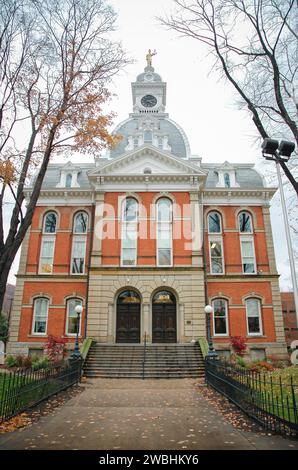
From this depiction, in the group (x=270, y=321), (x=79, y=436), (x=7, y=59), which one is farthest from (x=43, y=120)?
(x=270, y=321)

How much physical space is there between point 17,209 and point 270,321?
61.5ft

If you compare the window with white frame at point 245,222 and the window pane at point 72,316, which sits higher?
the window with white frame at point 245,222

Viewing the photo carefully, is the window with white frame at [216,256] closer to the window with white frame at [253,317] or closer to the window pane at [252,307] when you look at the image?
the window pane at [252,307]

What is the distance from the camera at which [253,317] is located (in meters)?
22.4

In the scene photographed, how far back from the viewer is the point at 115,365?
17406 mm

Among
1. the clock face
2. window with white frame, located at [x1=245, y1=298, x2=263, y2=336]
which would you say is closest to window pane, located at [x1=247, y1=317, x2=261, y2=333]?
window with white frame, located at [x1=245, y1=298, x2=263, y2=336]

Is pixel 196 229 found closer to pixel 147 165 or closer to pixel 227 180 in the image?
pixel 147 165

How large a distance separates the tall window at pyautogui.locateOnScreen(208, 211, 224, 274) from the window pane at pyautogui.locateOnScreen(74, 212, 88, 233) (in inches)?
365

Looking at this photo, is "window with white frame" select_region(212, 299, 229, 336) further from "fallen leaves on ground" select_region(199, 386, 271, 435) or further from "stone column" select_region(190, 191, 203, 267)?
"fallen leaves on ground" select_region(199, 386, 271, 435)

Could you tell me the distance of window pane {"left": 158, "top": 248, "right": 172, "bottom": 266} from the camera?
21.9m

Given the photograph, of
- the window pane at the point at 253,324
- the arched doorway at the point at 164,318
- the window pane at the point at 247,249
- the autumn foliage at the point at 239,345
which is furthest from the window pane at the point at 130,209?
the window pane at the point at 253,324

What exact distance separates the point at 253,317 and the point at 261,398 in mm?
15368

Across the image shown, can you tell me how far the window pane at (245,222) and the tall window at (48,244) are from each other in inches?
544

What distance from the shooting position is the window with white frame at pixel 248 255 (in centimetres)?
2344
